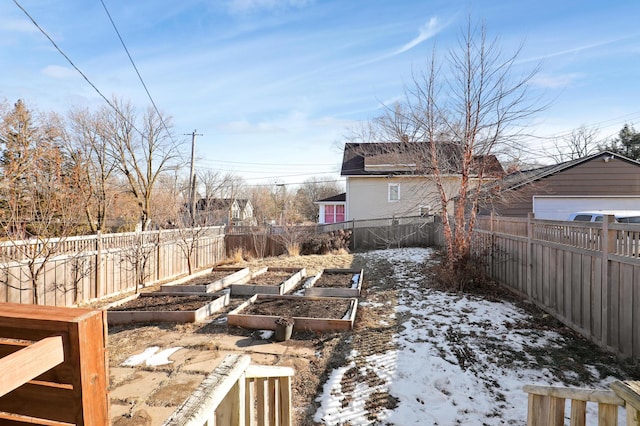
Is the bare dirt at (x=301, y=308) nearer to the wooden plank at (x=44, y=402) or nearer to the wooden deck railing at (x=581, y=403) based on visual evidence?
the wooden deck railing at (x=581, y=403)

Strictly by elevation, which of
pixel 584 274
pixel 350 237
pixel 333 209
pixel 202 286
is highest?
pixel 333 209

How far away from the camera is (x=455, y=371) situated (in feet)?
12.5

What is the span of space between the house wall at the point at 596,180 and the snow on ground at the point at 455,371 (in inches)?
284

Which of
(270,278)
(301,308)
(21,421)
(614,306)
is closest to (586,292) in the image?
(614,306)

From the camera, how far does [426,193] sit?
839 cm

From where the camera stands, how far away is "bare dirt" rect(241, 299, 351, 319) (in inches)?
230

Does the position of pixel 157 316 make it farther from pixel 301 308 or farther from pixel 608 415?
pixel 608 415

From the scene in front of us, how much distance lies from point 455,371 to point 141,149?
20.0m

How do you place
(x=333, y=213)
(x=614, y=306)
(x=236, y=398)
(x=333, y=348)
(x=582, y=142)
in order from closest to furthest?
(x=236, y=398) < (x=614, y=306) < (x=333, y=348) < (x=333, y=213) < (x=582, y=142)

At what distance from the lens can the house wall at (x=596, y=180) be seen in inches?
436

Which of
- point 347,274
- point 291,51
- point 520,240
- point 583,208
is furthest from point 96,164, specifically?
point 583,208

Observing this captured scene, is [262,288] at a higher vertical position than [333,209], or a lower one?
lower

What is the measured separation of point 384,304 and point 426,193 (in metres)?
3.26

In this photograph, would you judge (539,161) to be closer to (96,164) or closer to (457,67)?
(457,67)
